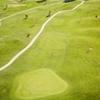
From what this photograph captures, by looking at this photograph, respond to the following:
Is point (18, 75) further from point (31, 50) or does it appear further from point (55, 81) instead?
point (31, 50)

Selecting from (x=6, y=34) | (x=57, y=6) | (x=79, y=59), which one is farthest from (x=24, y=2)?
(x=79, y=59)

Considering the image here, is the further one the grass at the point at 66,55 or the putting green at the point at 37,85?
the grass at the point at 66,55

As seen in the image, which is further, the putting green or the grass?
the grass

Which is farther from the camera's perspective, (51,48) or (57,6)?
(57,6)

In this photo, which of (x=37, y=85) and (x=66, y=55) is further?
(x=66, y=55)
